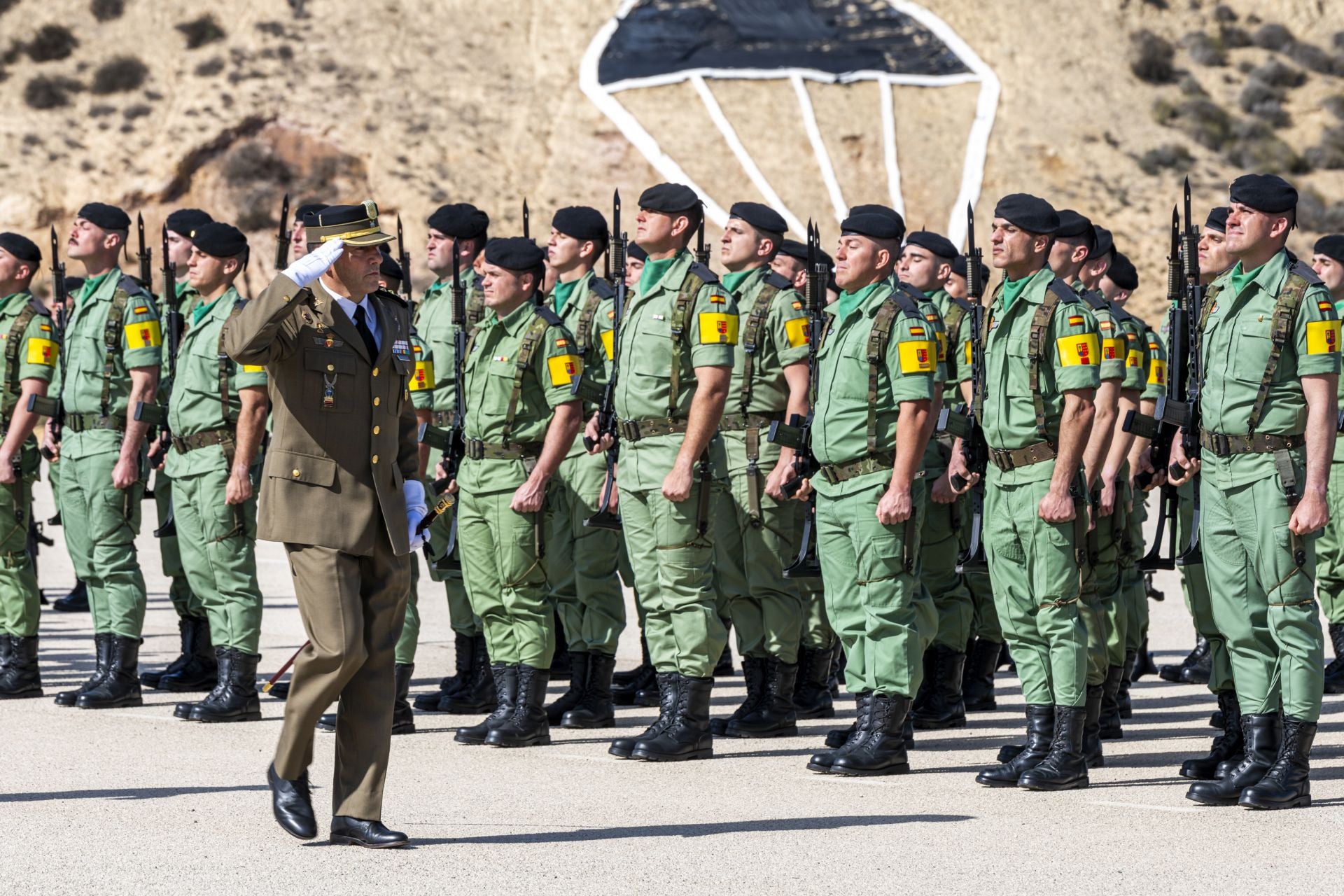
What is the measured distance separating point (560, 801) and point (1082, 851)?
196 cm

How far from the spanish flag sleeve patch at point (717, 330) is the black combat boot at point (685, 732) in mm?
1422

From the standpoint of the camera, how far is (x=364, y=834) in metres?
6.12

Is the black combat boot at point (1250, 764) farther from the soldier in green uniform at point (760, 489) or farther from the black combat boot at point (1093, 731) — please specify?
the soldier in green uniform at point (760, 489)

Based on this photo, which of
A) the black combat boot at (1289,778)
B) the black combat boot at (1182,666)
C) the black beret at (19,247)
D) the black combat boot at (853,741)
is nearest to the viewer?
the black combat boot at (1289,778)

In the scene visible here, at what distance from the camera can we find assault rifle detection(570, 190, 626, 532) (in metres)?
8.75

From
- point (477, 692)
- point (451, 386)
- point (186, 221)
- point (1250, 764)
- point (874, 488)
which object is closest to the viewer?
point (1250, 764)

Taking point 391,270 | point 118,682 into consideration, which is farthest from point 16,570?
point 391,270

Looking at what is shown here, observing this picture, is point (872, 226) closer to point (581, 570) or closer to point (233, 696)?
point (581, 570)

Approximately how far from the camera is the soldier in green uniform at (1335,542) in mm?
10250

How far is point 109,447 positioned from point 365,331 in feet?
12.9

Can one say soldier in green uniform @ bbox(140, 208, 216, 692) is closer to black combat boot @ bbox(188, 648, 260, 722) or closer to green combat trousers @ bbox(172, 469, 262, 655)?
green combat trousers @ bbox(172, 469, 262, 655)

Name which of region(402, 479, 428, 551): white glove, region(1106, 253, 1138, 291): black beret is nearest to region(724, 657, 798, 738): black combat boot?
region(402, 479, 428, 551): white glove

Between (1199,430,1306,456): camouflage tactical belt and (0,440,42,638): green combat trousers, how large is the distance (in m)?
6.11

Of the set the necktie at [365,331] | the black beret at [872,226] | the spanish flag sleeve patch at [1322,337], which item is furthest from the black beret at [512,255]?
the spanish flag sleeve patch at [1322,337]
